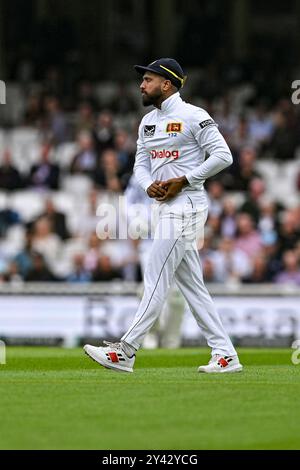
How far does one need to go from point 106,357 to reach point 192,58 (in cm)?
1901

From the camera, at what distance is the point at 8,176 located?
980 inches

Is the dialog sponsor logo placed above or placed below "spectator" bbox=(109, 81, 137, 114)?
below

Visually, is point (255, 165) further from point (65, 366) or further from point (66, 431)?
point (66, 431)

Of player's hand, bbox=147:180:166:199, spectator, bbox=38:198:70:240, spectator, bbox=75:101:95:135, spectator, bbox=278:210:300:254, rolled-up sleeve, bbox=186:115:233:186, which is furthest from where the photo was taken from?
spectator, bbox=75:101:95:135

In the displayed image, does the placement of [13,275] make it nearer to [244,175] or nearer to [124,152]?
[124,152]

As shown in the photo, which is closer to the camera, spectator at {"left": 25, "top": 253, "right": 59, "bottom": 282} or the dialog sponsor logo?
the dialog sponsor logo

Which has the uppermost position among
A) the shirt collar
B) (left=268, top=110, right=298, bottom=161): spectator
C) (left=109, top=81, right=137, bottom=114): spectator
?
(left=109, top=81, right=137, bottom=114): spectator

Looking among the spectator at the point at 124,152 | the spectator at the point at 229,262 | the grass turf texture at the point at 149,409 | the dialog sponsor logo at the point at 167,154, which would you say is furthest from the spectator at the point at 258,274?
the dialog sponsor logo at the point at 167,154

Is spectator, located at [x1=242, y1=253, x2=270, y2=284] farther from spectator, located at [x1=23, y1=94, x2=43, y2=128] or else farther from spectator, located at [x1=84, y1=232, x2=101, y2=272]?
spectator, located at [x1=23, y1=94, x2=43, y2=128]

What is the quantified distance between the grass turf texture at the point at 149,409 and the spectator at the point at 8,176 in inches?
534

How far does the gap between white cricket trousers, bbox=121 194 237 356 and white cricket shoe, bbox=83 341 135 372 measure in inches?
4.5

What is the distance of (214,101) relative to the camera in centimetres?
2656

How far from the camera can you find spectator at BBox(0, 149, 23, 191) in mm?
24828

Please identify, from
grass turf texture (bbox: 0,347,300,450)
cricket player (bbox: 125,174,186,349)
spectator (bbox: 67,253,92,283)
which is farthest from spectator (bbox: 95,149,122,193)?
grass turf texture (bbox: 0,347,300,450)
